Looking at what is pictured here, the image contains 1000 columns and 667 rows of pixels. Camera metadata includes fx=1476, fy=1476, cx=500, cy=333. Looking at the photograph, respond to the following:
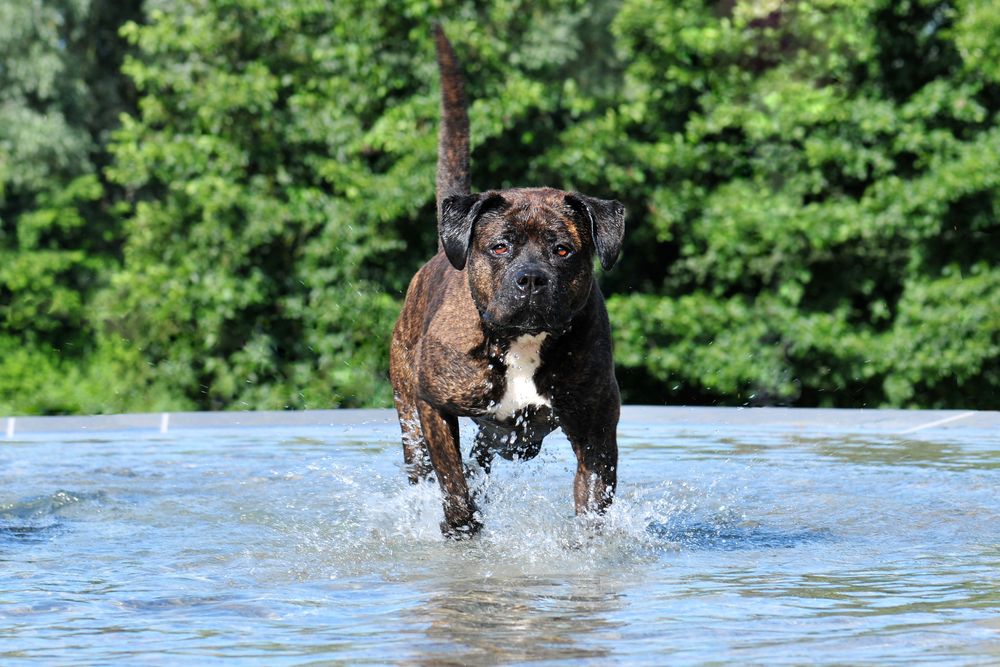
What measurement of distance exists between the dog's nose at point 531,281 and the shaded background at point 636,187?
9945 mm

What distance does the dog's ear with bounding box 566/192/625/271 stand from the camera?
570cm

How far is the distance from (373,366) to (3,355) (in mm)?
9017

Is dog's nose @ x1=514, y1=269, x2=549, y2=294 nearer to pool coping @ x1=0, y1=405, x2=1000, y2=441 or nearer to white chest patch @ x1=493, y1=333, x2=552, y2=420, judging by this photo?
white chest patch @ x1=493, y1=333, x2=552, y2=420

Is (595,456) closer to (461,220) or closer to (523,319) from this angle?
(523,319)

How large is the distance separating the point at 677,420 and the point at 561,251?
517cm

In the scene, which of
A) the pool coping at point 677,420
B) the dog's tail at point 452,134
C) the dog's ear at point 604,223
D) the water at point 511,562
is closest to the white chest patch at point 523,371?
the dog's ear at point 604,223

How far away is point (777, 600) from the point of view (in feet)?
14.6

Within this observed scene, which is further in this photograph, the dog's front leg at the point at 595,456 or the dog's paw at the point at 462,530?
the dog's paw at the point at 462,530

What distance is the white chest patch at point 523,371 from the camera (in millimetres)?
5625

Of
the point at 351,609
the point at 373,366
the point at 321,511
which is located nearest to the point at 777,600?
the point at 351,609

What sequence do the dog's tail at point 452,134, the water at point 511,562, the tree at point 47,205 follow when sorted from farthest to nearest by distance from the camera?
the tree at point 47,205 < the dog's tail at point 452,134 < the water at point 511,562

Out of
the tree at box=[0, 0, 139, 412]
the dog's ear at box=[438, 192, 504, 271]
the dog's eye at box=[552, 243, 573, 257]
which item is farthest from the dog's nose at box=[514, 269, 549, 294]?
the tree at box=[0, 0, 139, 412]

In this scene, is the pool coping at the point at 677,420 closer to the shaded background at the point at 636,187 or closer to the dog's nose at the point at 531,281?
the shaded background at the point at 636,187

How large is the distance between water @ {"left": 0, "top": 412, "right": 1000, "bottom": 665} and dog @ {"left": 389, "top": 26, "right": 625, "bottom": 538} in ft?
1.04
